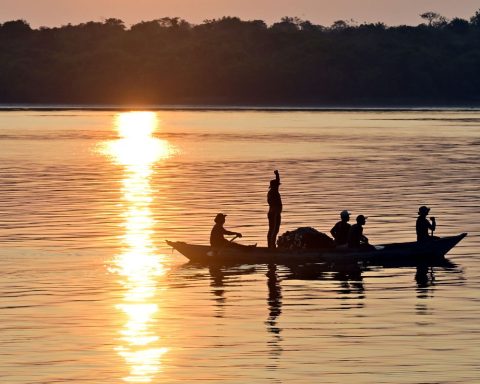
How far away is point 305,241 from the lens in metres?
40.2

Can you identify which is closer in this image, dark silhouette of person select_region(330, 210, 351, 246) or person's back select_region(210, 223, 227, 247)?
person's back select_region(210, 223, 227, 247)

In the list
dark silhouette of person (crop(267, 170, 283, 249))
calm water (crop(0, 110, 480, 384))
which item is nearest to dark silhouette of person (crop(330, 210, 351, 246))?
calm water (crop(0, 110, 480, 384))

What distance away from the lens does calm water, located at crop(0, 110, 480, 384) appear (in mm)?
26531

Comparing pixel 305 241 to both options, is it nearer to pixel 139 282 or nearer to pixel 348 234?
pixel 348 234

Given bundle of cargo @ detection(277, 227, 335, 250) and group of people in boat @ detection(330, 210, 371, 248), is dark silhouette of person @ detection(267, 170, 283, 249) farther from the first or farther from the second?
group of people in boat @ detection(330, 210, 371, 248)

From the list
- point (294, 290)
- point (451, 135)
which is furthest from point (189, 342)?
point (451, 135)

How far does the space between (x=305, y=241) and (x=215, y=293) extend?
549 cm

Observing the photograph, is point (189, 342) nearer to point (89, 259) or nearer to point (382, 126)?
point (89, 259)

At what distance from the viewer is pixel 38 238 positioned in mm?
47312

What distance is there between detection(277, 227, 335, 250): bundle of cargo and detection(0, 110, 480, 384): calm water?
954 mm

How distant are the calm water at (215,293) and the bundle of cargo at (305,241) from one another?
954 mm

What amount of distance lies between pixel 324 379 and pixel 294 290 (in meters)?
10.6

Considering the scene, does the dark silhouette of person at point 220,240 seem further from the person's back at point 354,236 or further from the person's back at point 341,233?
the person's back at point 354,236

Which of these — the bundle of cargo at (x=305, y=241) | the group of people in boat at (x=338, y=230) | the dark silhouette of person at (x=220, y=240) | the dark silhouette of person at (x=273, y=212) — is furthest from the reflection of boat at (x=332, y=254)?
the dark silhouette of person at (x=273, y=212)
